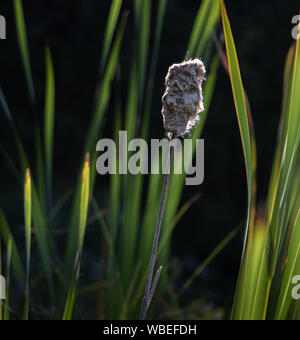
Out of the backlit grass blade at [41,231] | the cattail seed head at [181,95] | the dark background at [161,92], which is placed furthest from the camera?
the dark background at [161,92]

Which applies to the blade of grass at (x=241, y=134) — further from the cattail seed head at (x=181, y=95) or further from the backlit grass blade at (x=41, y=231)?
the backlit grass blade at (x=41, y=231)

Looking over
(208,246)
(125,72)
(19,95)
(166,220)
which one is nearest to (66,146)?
(19,95)

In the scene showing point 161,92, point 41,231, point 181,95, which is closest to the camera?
point 181,95

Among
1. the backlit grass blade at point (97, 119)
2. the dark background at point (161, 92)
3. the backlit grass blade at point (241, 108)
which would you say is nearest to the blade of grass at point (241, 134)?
the backlit grass blade at point (241, 108)

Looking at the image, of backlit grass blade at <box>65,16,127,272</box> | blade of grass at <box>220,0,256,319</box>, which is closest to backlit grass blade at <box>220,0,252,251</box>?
blade of grass at <box>220,0,256,319</box>

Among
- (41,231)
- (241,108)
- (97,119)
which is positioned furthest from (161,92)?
(241,108)

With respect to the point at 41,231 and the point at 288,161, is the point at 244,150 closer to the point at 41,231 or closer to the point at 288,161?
the point at 288,161

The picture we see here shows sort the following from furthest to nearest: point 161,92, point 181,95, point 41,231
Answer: point 161,92 → point 41,231 → point 181,95
